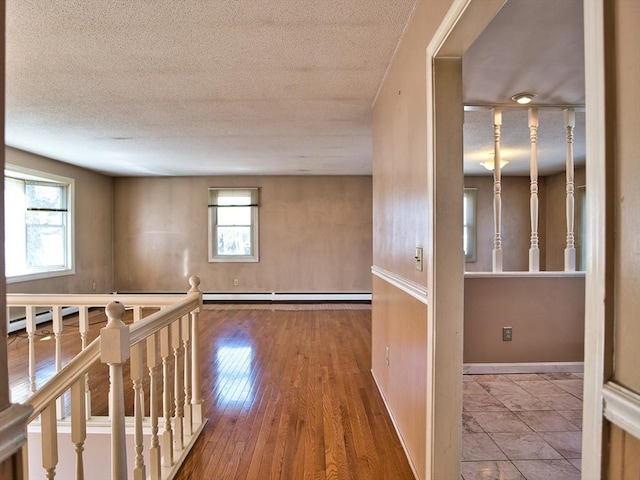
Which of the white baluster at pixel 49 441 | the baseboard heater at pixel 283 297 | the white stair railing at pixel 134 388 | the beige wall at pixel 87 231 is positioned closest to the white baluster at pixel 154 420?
the white stair railing at pixel 134 388

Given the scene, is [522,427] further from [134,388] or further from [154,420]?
[134,388]

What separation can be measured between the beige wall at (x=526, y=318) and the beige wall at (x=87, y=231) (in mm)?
5787

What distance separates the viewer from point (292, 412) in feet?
7.97

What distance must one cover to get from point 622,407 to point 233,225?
660cm

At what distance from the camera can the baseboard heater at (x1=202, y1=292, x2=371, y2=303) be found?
6676 millimetres

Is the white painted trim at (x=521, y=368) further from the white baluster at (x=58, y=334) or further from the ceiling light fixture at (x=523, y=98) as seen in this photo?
the white baluster at (x=58, y=334)

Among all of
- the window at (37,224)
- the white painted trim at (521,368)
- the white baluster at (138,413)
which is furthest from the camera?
the window at (37,224)

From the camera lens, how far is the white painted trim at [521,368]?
3.13 metres

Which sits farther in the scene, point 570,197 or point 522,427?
point 570,197

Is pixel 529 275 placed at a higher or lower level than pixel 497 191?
lower

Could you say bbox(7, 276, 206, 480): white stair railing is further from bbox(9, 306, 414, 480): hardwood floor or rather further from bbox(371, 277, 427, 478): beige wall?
bbox(371, 277, 427, 478): beige wall

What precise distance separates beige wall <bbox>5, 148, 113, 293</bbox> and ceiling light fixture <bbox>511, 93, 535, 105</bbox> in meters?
6.10

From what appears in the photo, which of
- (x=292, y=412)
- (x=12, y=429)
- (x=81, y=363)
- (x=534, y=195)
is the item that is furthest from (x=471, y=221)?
(x=12, y=429)

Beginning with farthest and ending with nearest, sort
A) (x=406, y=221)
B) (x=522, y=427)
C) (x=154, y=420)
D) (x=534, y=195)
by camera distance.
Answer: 1. (x=534, y=195)
2. (x=522, y=427)
3. (x=406, y=221)
4. (x=154, y=420)
